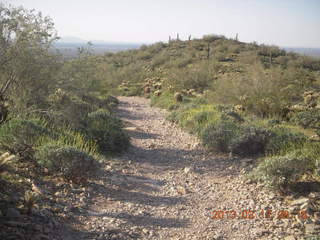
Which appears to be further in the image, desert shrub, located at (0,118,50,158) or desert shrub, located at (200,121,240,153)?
desert shrub, located at (200,121,240,153)

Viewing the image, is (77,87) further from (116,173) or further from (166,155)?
(116,173)

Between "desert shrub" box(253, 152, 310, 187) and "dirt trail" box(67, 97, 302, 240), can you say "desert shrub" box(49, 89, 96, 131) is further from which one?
"desert shrub" box(253, 152, 310, 187)

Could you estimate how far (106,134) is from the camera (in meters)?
7.93

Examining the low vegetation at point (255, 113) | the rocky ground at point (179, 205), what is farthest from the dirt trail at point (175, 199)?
the low vegetation at point (255, 113)

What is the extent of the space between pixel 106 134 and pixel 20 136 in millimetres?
2395

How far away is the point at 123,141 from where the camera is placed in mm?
8227

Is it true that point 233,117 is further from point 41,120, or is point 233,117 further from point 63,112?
point 41,120

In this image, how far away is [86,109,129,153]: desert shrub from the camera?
779 cm

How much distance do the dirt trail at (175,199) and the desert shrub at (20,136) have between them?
1.35m

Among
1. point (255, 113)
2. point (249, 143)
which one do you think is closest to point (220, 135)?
point (249, 143)
